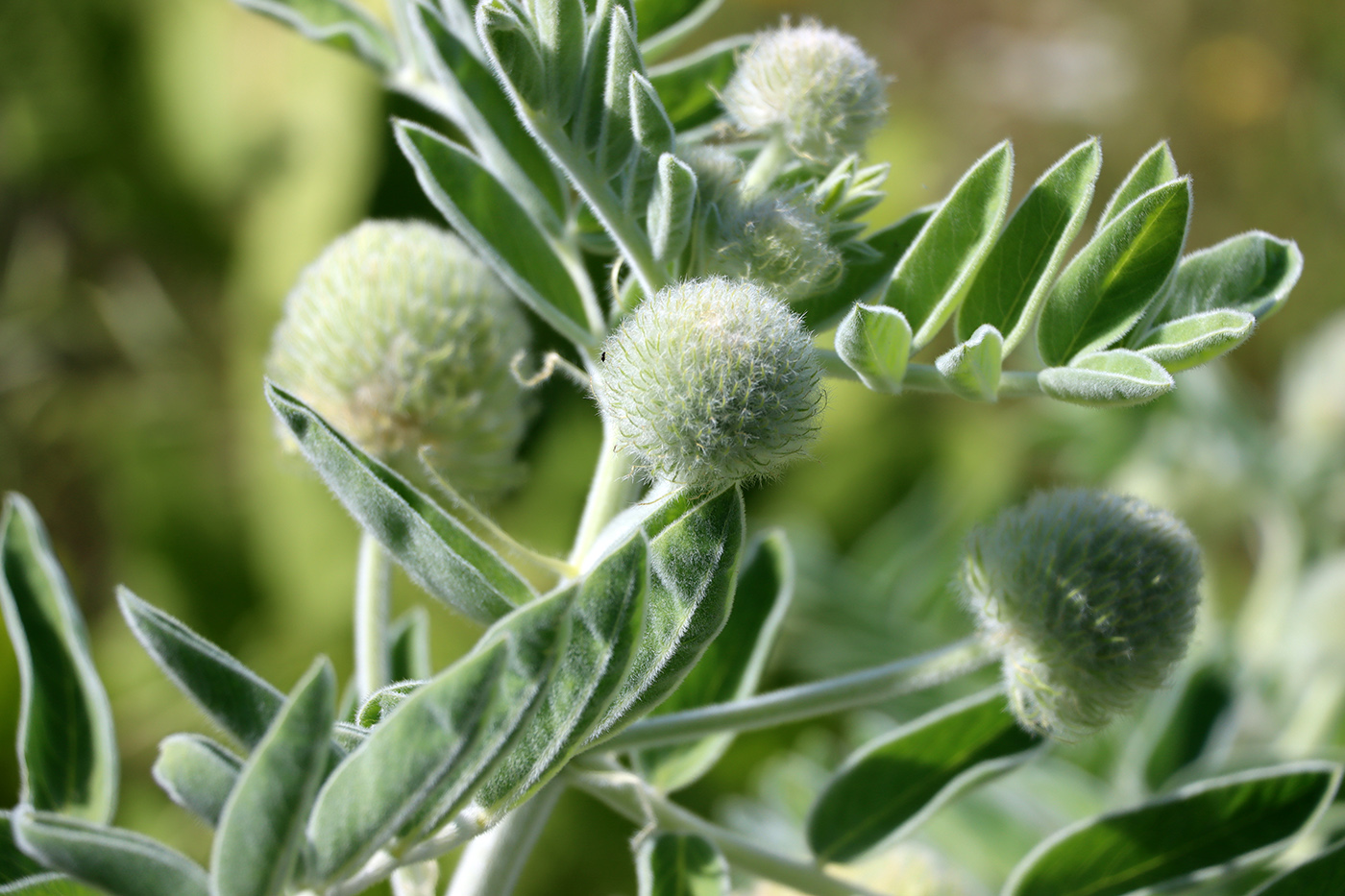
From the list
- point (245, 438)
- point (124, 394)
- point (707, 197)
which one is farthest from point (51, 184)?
point (707, 197)

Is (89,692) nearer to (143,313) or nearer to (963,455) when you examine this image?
(963,455)

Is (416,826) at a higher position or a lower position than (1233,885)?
higher

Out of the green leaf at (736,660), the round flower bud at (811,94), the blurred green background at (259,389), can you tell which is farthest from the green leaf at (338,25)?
the blurred green background at (259,389)

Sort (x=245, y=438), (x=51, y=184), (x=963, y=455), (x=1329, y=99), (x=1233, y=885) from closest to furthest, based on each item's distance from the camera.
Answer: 1. (x=1233, y=885)
2. (x=963, y=455)
3. (x=245, y=438)
4. (x=51, y=184)
5. (x=1329, y=99)

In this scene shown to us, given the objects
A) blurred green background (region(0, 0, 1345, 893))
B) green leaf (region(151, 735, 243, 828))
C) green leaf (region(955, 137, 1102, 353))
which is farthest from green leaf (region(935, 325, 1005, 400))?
blurred green background (region(0, 0, 1345, 893))

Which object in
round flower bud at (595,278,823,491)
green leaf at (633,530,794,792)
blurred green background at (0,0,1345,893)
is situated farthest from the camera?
blurred green background at (0,0,1345,893)

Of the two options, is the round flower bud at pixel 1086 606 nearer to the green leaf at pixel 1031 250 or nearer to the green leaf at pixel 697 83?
the green leaf at pixel 1031 250

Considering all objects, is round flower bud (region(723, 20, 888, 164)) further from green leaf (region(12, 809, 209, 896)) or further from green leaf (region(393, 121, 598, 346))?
green leaf (region(12, 809, 209, 896))
